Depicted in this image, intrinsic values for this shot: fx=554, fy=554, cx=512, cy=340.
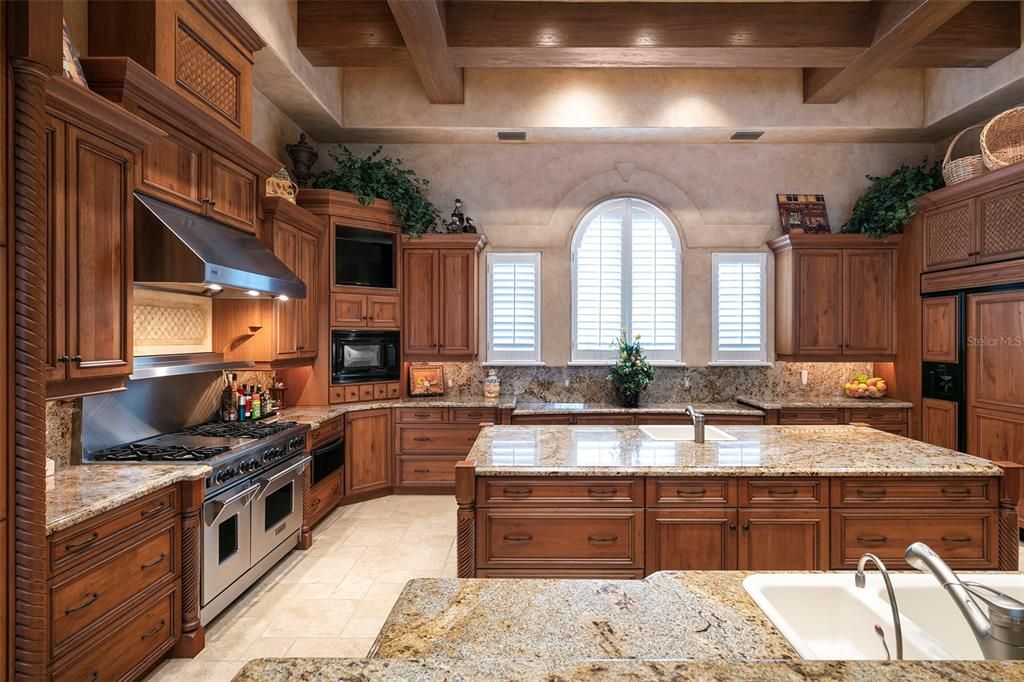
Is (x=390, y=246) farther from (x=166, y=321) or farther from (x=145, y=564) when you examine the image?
(x=145, y=564)

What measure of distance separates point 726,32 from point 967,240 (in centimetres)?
266

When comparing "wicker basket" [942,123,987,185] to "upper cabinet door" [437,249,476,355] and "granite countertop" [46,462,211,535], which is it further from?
"granite countertop" [46,462,211,535]

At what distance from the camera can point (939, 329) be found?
4.97 metres

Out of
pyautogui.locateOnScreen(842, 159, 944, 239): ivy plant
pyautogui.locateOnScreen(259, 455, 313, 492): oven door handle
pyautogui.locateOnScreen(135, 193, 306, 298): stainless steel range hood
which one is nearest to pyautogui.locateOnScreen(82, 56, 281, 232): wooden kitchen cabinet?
pyautogui.locateOnScreen(135, 193, 306, 298): stainless steel range hood

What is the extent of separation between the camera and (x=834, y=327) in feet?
18.3

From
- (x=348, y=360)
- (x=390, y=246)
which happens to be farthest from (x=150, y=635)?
(x=390, y=246)

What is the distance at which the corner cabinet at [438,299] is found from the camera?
562cm

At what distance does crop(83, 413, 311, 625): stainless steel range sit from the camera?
2863mm

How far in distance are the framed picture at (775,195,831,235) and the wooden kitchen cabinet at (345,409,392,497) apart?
4575mm

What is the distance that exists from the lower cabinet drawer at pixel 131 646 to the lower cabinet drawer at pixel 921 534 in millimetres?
3212

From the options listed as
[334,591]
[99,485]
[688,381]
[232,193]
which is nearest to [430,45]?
[232,193]

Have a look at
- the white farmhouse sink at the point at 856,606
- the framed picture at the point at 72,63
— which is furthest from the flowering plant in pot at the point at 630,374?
the framed picture at the point at 72,63

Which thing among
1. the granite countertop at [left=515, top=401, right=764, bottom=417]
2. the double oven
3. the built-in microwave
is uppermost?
the built-in microwave

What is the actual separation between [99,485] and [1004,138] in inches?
262
